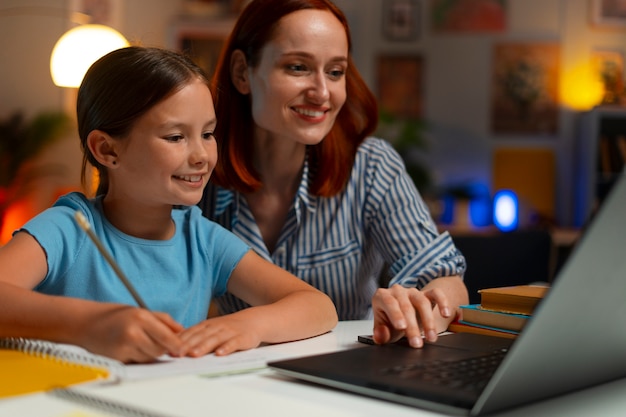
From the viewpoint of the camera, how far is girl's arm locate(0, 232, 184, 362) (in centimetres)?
93

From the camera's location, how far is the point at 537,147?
19.6 feet

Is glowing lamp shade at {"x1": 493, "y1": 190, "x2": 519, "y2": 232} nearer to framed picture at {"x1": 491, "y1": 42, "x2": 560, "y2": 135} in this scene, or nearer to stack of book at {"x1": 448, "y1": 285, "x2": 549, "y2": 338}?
framed picture at {"x1": 491, "y1": 42, "x2": 560, "y2": 135}

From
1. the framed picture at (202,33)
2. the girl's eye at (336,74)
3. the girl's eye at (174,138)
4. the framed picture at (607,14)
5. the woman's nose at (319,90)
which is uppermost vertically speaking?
the framed picture at (607,14)

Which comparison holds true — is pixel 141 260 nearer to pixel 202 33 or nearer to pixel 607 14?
pixel 202 33

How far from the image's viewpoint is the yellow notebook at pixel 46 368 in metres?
0.80

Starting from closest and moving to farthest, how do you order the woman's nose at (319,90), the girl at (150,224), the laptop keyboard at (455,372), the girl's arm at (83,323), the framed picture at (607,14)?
the laptop keyboard at (455,372)
the girl's arm at (83,323)
the girl at (150,224)
the woman's nose at (319,90)
the framed picture at (607,14)

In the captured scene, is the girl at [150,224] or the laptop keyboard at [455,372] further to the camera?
the girl at [150,224]

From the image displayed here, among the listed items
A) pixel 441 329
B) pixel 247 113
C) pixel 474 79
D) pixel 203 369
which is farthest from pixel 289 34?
pixel 474 79

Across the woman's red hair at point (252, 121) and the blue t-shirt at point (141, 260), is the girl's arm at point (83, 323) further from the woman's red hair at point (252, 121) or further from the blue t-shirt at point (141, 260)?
the woman's red hair at point (252, 121)

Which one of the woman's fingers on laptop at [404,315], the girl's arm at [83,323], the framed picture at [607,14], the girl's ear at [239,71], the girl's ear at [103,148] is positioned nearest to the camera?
the girl's arm at [83,323]

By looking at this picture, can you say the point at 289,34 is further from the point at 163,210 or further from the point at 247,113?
the point at 163,210

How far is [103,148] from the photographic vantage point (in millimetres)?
1434

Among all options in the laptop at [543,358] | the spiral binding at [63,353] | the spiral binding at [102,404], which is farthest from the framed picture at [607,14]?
the spiral binding at [102,404]

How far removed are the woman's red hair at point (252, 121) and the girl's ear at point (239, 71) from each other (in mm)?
10
